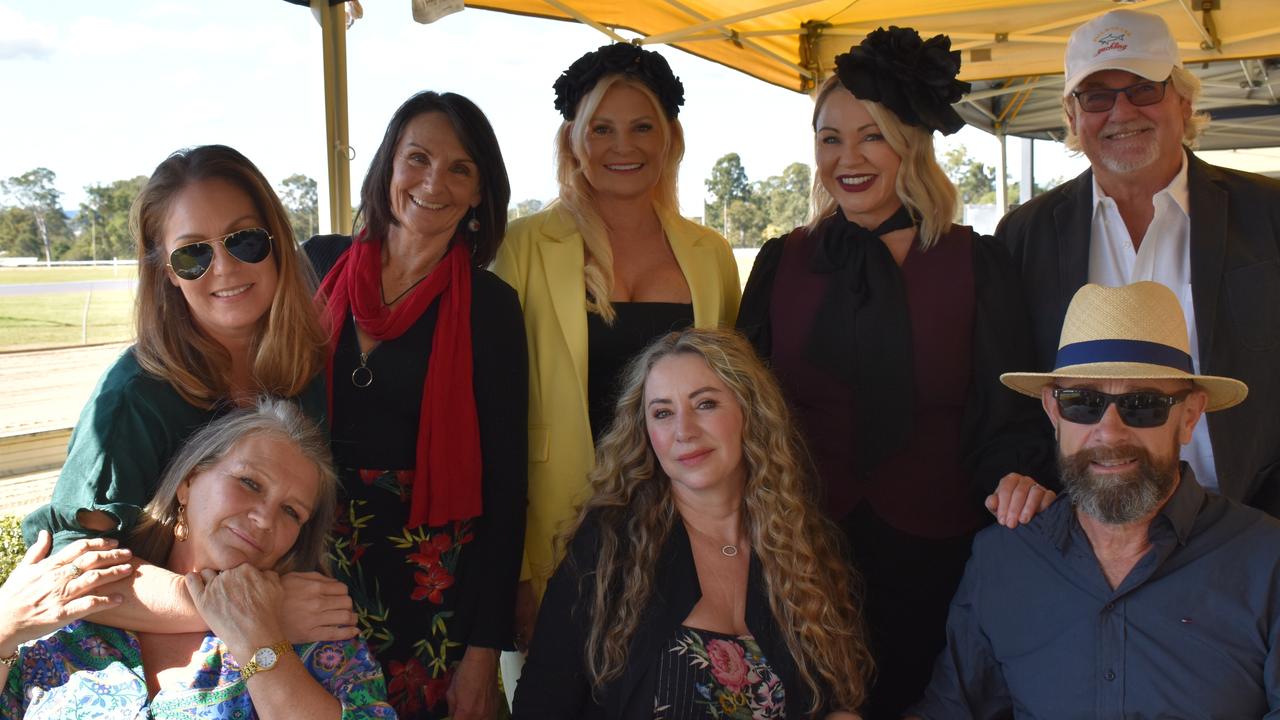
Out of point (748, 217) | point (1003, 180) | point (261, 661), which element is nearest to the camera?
point (261, 661)

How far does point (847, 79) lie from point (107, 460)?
1.88 meters

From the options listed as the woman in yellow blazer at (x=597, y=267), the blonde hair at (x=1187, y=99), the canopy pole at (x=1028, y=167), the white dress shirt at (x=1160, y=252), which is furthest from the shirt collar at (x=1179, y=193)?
the canopy pole at (x=1028, y=167)

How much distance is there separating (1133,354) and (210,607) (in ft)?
6.23

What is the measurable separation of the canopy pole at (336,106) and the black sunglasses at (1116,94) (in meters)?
2.51

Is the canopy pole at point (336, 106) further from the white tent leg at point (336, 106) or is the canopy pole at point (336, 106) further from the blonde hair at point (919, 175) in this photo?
the blonde hair at point (919, 175)

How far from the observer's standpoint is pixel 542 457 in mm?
2662

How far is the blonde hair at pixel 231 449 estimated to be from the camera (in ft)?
6.14

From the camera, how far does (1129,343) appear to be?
2.10 metres

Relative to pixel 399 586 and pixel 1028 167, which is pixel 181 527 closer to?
pixel 399 586

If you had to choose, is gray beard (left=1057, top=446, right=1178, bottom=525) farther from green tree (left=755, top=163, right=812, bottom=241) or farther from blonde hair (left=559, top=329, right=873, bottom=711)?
green tree (left=755, top=163, right=812, bottom=241)

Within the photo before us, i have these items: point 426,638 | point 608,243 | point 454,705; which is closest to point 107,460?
point 426,638

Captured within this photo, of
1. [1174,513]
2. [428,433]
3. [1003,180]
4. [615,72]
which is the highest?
[1003,180]

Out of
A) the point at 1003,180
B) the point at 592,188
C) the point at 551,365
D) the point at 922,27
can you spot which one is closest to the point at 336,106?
the point at 592,188

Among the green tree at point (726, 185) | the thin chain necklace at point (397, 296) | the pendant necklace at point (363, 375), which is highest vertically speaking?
the green tree at point (726, 185)
